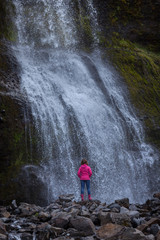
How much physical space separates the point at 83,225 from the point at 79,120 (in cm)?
585

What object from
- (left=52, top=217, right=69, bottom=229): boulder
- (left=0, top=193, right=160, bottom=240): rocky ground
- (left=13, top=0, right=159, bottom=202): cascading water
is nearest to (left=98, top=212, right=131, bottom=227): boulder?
(left=0, top=193, right=160, bottom=240): rocky ground

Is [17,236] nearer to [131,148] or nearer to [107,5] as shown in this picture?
[131,148]

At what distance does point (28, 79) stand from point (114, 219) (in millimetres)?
7270

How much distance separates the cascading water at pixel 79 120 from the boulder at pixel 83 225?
12.8 feet

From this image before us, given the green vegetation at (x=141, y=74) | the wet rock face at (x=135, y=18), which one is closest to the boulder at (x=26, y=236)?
the green vegetation at (x=141, y=74)

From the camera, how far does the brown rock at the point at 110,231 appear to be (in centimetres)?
356

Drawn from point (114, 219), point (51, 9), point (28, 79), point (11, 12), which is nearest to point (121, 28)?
point (51, 9)

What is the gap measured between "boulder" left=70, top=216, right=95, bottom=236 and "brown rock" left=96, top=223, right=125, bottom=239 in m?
0.12

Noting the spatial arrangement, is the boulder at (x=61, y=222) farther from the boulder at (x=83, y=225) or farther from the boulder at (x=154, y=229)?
the boulder at (x=154, y=229)

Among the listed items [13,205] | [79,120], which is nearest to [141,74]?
[79,120]

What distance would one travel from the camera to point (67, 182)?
27.0 feet

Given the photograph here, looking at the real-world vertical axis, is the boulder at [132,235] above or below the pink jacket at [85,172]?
below

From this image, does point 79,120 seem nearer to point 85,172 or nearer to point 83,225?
point 85,172

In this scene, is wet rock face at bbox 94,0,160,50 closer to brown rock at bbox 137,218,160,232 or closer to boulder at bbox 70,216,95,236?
brown rock at bbox 137,218,160,232
